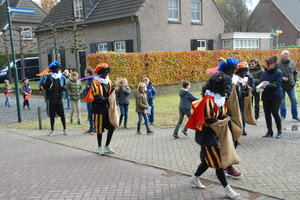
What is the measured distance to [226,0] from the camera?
46.6 m

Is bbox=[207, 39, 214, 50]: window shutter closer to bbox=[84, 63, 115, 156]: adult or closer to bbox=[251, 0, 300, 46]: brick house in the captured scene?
bbox=[84, 63, 115, 156]: adult

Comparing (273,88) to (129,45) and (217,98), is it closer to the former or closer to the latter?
(217,98)

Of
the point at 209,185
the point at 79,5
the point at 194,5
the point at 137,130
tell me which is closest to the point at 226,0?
the point at 194,5

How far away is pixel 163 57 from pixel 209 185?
517 inches

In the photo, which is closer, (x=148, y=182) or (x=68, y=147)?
(x=148, y=182)

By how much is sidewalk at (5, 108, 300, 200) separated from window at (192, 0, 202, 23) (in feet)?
52.0

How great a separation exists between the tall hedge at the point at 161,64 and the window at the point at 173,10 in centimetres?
430

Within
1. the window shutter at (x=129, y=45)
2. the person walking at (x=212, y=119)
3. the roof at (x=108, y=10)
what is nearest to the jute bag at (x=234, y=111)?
the person walking at (x=212, y=119)

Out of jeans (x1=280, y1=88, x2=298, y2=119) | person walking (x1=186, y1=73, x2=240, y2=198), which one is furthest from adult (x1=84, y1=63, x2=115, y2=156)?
jeans (x1=280, y1=88, x2=298, y2=119)

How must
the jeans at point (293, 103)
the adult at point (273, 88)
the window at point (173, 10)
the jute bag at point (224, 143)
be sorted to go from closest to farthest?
the jute bag at point (224, 143)
the adult at point (273, 88)
the jeans at point (293, 103)
the window at point (173, 10)

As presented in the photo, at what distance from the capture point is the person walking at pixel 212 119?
4.30 m

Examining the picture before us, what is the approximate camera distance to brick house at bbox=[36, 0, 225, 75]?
66.6ft

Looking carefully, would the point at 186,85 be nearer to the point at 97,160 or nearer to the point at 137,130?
the point at 137,130

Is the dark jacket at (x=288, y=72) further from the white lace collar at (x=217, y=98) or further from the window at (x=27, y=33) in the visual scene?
the window at (x=27, y=33)
